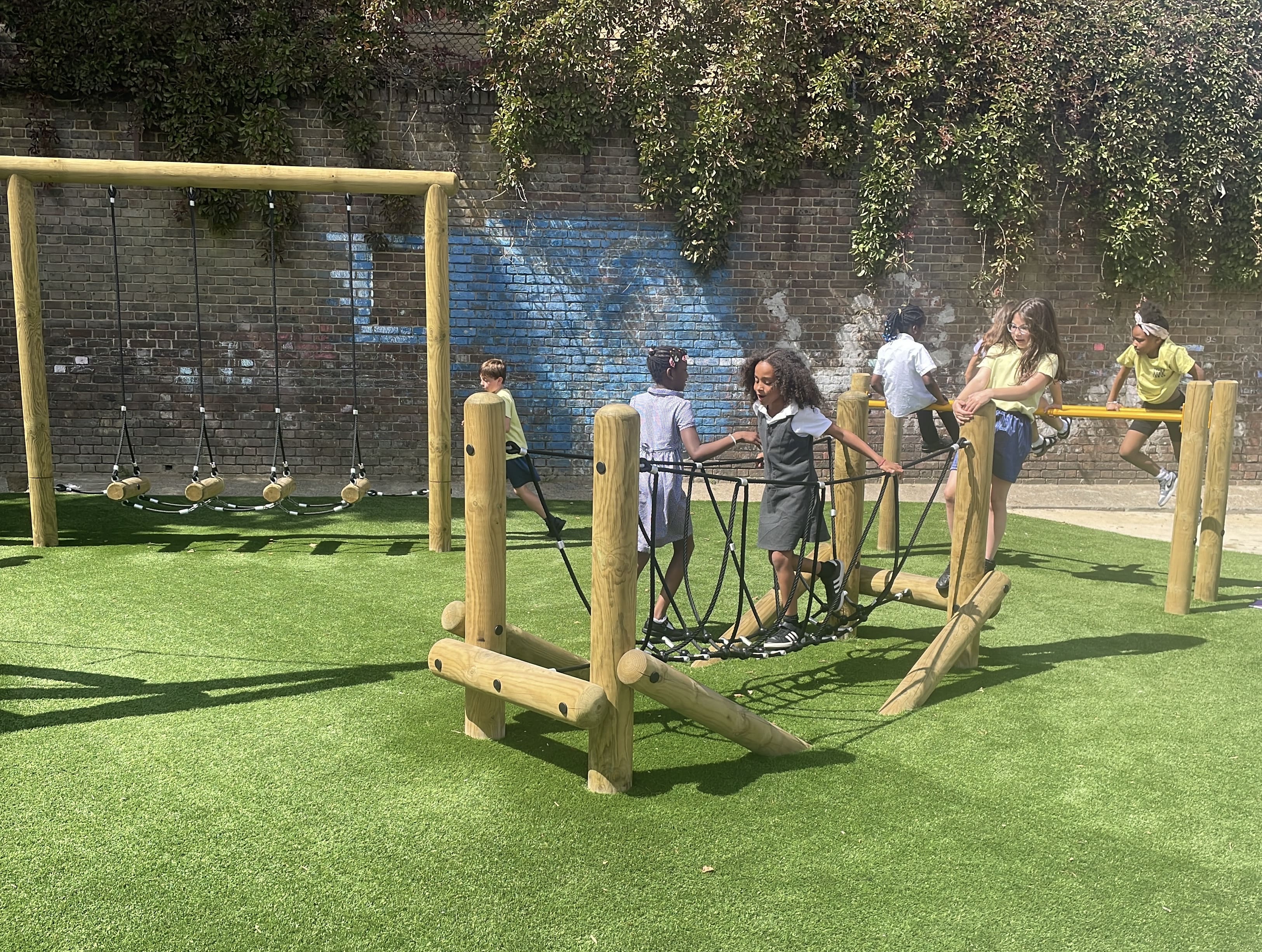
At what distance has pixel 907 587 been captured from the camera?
5.55 meters

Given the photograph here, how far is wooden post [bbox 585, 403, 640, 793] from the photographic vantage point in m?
3.63

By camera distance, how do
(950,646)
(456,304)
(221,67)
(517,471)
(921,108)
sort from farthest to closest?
1. (921,108)
2. (456,304)
3. (221,67)
4. (517,471)
5. (950,646)

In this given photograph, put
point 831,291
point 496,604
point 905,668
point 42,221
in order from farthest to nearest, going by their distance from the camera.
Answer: point 831,291
point 42,221
point 905,668
point 496,604

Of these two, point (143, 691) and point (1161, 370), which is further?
point (1161, 370)

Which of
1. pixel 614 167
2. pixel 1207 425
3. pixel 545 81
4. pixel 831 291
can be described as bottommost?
pixel 1207 425

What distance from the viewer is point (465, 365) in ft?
34.6

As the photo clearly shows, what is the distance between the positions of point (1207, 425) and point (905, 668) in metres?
2.45

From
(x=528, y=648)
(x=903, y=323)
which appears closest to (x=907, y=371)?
(x=903, y=323)

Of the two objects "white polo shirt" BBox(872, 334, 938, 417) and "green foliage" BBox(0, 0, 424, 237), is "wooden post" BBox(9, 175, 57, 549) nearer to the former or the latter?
"green foliage" BBox(0, 0, 424, 237)

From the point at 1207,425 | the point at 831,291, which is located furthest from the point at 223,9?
the point at 1207,425

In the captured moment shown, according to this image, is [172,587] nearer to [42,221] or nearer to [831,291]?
[42,221]

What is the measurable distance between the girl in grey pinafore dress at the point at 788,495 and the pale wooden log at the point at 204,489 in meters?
3.71

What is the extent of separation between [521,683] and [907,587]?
2.53 metres

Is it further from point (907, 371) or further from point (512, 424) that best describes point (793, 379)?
point (512, 424)
